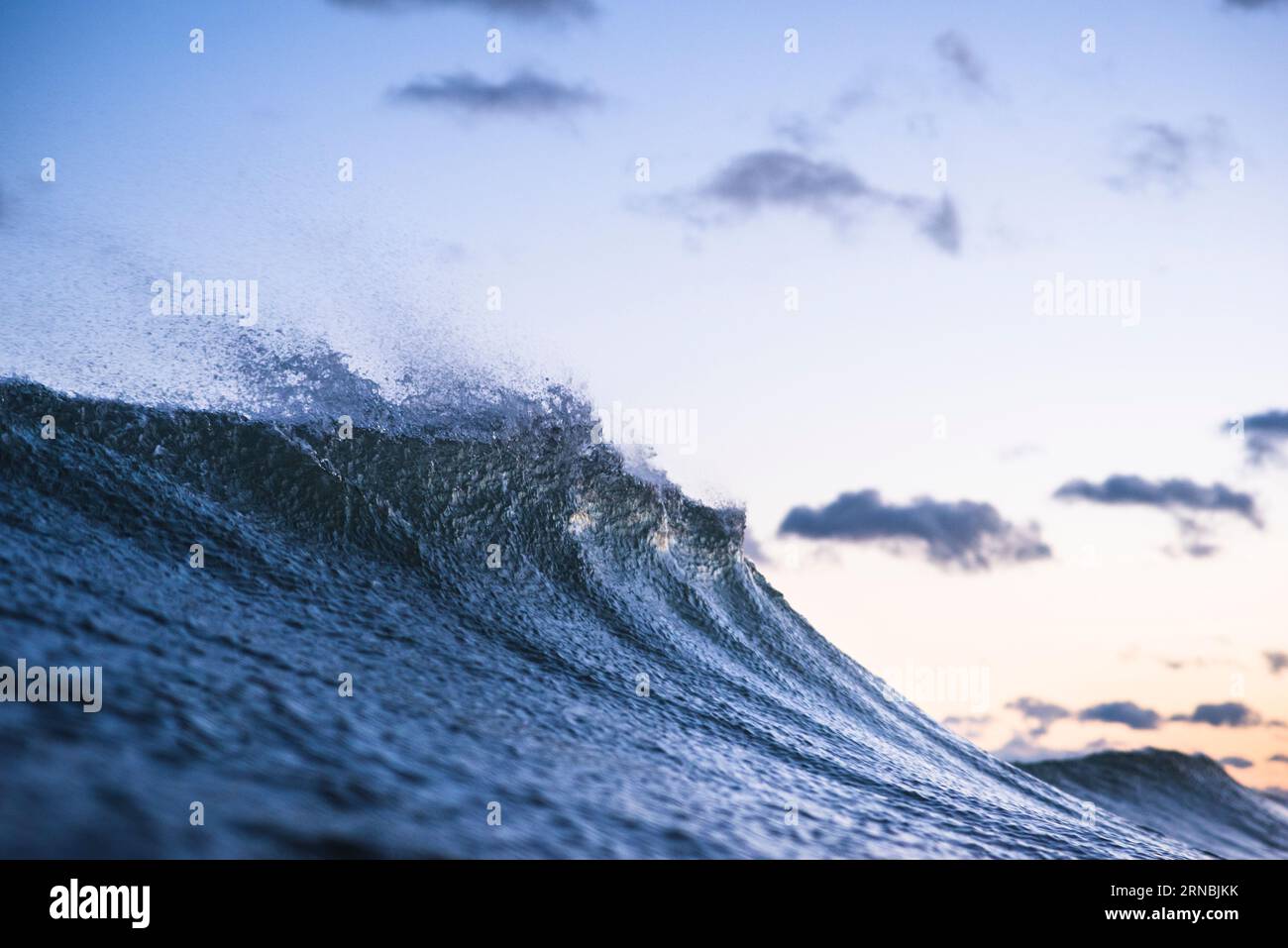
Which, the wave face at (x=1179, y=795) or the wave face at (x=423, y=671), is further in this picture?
the wave face at (x=1179, y=795)

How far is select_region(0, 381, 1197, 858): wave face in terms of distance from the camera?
3.16 meters

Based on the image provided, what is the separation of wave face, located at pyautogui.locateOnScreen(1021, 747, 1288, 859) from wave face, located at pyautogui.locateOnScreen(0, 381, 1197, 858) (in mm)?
7103

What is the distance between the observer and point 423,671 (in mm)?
5371

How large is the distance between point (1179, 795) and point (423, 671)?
653 inches

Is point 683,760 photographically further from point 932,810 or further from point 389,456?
point 389,456

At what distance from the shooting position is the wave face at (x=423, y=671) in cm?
316

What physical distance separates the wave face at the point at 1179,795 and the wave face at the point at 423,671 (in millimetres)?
7103
